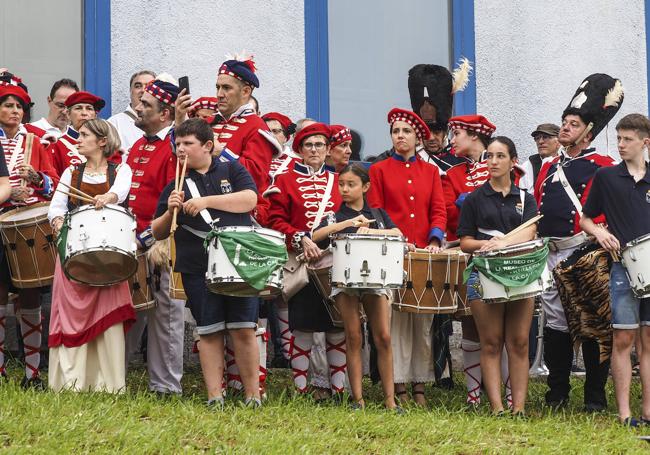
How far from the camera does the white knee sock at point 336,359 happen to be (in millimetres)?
9531

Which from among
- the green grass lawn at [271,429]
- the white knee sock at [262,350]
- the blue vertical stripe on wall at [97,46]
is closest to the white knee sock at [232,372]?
the white knee sock at [262,350]

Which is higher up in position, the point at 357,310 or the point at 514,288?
the point at 514,288

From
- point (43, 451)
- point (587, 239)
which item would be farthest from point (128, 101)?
point (43, 451)

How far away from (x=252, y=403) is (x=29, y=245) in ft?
6.73

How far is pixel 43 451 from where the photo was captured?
661 centimetres

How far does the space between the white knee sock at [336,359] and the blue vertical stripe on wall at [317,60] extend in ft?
11.9

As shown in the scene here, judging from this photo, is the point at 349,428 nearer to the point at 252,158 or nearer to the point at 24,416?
the point at 24,416

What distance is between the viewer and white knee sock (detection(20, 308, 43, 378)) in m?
9.38

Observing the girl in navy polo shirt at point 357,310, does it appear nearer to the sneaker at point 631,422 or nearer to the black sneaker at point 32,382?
the sneaker at point 631,422

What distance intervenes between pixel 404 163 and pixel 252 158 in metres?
1.33

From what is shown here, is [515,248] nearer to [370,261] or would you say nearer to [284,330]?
[370,261]

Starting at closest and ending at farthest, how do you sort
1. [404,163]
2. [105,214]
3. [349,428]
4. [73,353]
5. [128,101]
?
1. [349,428]
2. [105,214]
3. [73,353]
4. [404,163]
5. [128,101]

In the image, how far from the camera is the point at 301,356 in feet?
31.3

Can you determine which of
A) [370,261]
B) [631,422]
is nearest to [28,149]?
[370,261]
